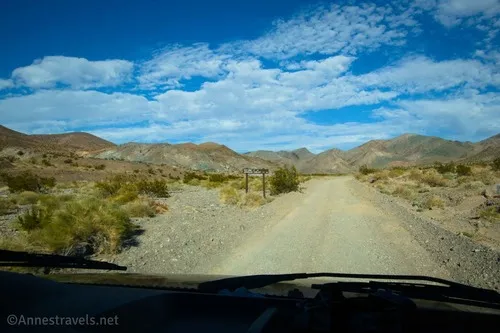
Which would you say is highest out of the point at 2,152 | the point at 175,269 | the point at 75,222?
the point at 2,152

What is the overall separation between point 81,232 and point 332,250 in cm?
661

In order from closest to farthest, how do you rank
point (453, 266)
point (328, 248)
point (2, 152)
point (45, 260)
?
point (45, 260) < point (453, 266) < point (328, 248) < point (2, 152)

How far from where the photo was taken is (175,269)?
8984 mm

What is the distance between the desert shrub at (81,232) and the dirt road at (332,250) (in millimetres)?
3400

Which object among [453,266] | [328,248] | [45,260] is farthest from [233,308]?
[328,248]

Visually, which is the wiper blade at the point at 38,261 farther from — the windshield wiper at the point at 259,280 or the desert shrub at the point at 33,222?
the desert shrub at the point at 33,222

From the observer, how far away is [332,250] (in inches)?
413

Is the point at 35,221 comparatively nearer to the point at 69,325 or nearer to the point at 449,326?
the point at 69,325

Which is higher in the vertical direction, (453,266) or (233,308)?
(233,308)

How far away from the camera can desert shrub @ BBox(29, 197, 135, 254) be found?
10206 mm

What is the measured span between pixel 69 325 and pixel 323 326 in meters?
1.41

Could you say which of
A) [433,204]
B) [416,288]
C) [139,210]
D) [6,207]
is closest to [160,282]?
[416,288]

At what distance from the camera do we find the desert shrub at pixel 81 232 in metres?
10.2

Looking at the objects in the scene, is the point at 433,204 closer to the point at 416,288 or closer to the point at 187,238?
the point at 187,238
